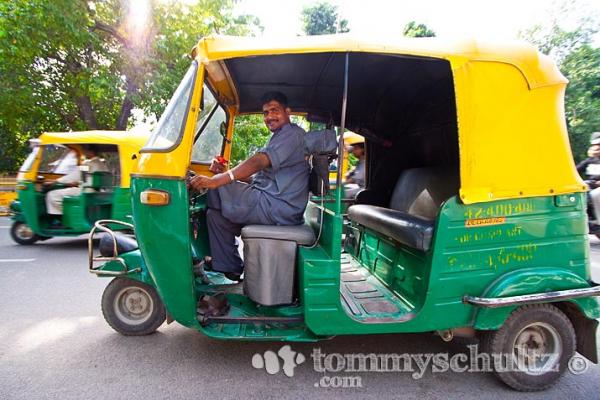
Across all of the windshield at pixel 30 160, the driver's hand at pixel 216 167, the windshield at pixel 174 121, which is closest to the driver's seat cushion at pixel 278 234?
the windshield at pixel 174 121

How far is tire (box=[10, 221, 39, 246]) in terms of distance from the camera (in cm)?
662

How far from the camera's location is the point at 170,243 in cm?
243

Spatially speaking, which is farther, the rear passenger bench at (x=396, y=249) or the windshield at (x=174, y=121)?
the rear passenger bench at (x=396, y=249)

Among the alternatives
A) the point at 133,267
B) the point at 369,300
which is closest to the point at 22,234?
the point at 133,267

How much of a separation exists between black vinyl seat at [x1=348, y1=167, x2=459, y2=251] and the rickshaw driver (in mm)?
742

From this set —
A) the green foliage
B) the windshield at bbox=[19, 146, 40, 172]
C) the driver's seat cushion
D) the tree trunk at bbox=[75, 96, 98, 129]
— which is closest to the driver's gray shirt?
the driver's seat cushion

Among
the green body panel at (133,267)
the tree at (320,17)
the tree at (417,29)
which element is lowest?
the green body panel at (133,267)

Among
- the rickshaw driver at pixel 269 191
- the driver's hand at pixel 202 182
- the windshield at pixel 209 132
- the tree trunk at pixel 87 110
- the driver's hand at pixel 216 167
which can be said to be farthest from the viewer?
the tree trunk at pixel 87 110

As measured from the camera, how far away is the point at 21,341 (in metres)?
2.99

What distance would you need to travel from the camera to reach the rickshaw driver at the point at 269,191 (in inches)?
108

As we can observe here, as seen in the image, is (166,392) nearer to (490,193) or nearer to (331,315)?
(331,315)

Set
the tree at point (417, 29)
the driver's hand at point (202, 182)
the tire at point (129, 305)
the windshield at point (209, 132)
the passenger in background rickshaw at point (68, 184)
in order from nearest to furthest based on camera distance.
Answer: the driver's hand at point (202, 182) < the tire at point (129, 305) < the windshield at point (209, 132) < the passenger in background rickshaw at point (68, 184) < the tree at point (417, 29)

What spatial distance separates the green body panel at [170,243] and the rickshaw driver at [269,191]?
43 centimetres

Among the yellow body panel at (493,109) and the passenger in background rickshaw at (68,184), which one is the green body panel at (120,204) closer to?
the passenger in background rickshaw at (68,184)
